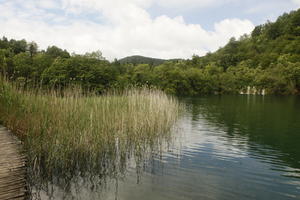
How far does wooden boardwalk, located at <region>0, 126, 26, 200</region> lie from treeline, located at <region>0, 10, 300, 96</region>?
1100 centimetres

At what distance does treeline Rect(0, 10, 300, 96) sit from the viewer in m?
21.7

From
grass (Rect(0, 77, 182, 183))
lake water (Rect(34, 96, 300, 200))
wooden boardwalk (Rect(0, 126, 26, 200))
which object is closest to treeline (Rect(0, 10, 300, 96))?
lake water (Rect(34, 96, 300, 200))

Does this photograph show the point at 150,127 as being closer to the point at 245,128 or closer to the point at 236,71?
the point at 245,128

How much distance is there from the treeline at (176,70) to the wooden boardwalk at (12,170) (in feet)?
36.1

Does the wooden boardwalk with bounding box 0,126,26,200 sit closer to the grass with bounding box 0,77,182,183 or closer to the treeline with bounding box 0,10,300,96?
the grass with bounding box 0,77,182,183

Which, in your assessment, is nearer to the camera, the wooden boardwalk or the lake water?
the wooden boardwalk

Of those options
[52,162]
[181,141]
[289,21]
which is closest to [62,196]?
[52,162]

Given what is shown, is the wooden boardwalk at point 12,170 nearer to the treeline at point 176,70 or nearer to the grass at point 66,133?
the grass at point 66,133

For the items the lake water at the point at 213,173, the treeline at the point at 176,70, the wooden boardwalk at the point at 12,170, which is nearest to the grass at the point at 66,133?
the wooden boardwalk at the point at 12,170

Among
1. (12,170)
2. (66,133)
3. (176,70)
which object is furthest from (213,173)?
(176,70)

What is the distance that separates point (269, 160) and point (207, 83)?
42.9 metres

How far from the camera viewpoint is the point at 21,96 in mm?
5879

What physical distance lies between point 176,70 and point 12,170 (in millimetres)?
39037

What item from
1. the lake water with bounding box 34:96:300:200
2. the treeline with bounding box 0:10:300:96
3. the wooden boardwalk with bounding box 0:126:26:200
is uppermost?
the treeline with bounding box 0:10:300:96
